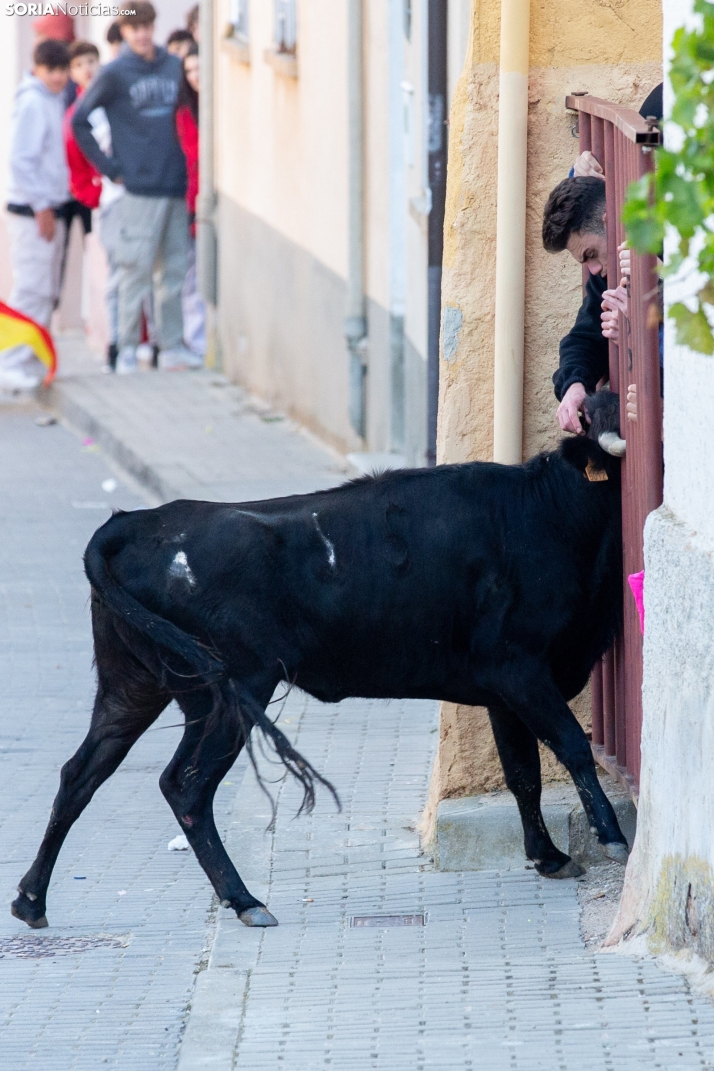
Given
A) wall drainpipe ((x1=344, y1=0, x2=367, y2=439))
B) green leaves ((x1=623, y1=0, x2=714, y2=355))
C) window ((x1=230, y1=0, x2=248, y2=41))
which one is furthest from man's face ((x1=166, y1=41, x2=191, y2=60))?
green leaves ((x1=623, y1=0, x2=714, y2=355))

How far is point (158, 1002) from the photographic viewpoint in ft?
14.9

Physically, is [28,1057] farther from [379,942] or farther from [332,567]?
[332,567]

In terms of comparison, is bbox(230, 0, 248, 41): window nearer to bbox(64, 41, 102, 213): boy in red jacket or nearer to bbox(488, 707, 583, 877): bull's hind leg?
bbox(64, 41, 102, 213): boy in red jacket

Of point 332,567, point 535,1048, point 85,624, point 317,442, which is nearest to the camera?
point 535,1048

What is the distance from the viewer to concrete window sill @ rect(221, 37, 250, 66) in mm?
14461

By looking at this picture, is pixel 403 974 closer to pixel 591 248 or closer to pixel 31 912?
pixel 31 912

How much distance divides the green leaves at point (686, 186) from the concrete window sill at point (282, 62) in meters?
10.7

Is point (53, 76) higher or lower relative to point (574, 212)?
higher

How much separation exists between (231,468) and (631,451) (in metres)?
7.03

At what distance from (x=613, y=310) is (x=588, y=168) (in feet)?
1.50

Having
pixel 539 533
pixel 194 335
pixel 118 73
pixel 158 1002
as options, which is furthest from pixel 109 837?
pixel 194 335

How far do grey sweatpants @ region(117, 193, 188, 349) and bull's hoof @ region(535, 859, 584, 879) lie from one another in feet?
34.9

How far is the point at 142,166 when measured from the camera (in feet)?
49.2

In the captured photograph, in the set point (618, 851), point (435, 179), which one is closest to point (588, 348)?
point (618, 851)
